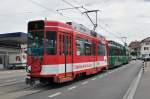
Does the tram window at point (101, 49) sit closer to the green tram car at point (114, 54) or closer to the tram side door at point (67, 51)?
the green tram car at point (114, 54)

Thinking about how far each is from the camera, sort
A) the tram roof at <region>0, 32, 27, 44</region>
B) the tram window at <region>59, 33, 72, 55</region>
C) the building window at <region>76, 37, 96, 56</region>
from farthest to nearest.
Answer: the tram roof at <region>0, 32, 27, 44</region> → the building window at <region>76, 37, 96, 56</region> → the tram window at <region>59, 33, 72, 55</region>

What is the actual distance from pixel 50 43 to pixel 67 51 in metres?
1.72

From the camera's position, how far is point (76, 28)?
74.6 ft

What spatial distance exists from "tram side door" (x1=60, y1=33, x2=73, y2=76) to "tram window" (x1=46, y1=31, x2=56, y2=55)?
1.96ft

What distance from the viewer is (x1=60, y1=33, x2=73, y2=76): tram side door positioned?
A: 2016 centimetres

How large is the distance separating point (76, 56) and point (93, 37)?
6087 mm

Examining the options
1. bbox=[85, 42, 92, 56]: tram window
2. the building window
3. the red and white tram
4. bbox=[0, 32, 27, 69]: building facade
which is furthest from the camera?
bbox=[0, 32, 27, 69]: building facade

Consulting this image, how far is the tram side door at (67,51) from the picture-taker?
2016cm

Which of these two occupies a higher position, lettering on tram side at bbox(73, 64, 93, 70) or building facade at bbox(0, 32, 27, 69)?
building facade at bbox(0, 32, 27, 69)

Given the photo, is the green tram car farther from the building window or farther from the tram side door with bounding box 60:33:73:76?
the tram side door with bounding box 60:33:73:76

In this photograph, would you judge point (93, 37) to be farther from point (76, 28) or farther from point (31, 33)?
point (31, 33)

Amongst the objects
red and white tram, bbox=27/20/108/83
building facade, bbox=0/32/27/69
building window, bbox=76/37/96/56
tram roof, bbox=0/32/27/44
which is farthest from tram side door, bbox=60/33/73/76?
tram roof, bbox=0/32/27/44

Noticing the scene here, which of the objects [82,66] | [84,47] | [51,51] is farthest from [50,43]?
[84,47]

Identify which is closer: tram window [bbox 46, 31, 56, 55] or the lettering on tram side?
tram window [bbox 46, 31, 56, 55]
